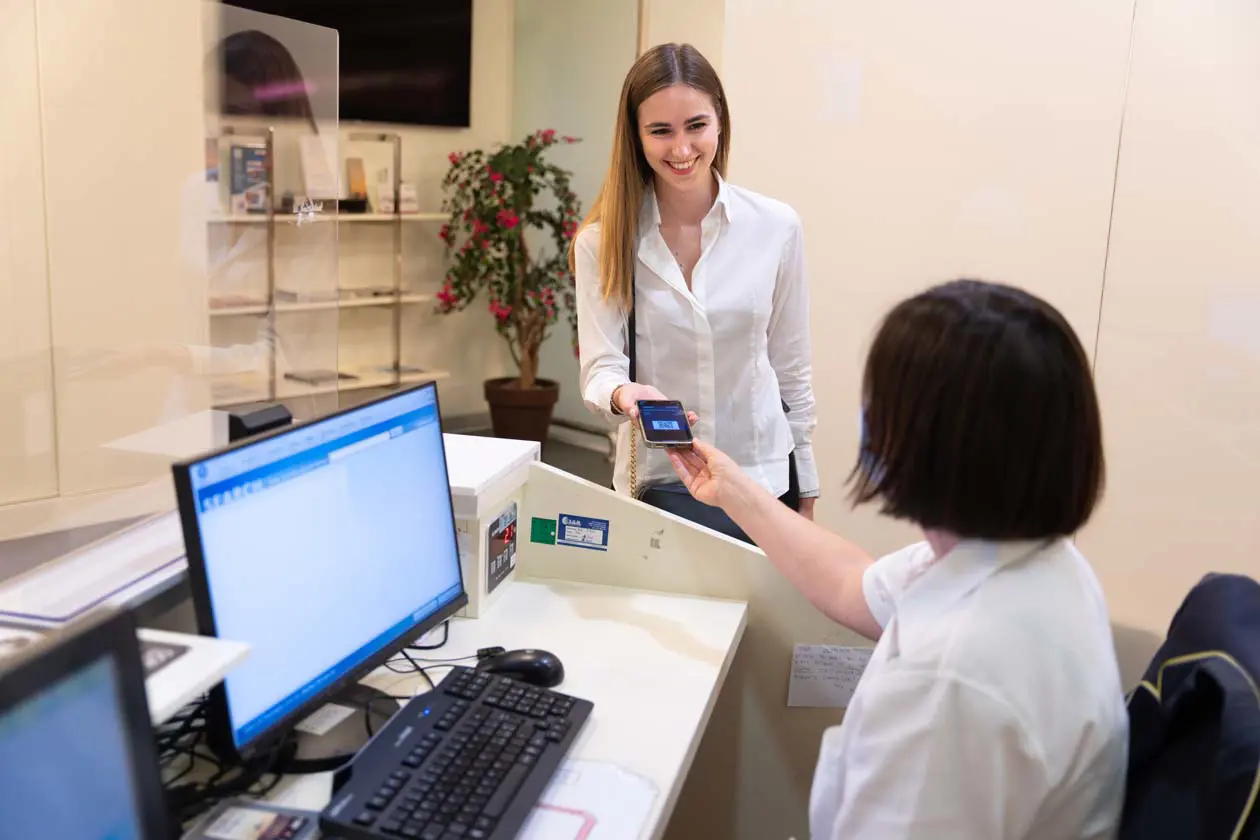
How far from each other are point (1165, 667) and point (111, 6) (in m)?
2.80

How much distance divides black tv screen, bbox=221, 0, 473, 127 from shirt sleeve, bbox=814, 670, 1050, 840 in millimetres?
4299

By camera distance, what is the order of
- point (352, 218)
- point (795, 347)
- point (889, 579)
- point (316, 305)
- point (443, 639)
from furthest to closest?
1. point (352, 218)
2. point (316, 305)
3. point (795, 347)
4. point (443, 639)
5. point (889, 579)

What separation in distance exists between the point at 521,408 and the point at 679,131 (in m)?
3.27

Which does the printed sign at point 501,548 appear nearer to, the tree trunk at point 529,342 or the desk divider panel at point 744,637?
the desk divider panel at point 744,637

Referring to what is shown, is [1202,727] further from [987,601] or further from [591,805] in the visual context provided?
[591,805]

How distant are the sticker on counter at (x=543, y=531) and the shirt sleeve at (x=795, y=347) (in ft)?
1.98

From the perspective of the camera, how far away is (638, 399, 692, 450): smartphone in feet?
5.63

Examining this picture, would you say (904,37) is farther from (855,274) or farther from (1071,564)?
(1071,564)

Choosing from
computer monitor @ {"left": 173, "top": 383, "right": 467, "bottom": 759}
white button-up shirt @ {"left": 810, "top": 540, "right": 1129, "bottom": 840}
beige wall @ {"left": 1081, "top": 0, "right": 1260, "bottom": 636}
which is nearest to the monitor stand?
computer monitor @ {"left": 173, "top": 383, "right": 467, "bottom": 759}

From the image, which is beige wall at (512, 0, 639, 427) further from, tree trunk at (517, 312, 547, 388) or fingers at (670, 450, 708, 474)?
fingers at (670, 450, 708, 474)

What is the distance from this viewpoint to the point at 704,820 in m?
1.83

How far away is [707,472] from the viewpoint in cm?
172

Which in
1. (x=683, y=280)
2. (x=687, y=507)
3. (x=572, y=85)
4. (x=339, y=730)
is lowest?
(x=339, y=730)

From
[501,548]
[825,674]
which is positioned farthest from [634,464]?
[825,674]
